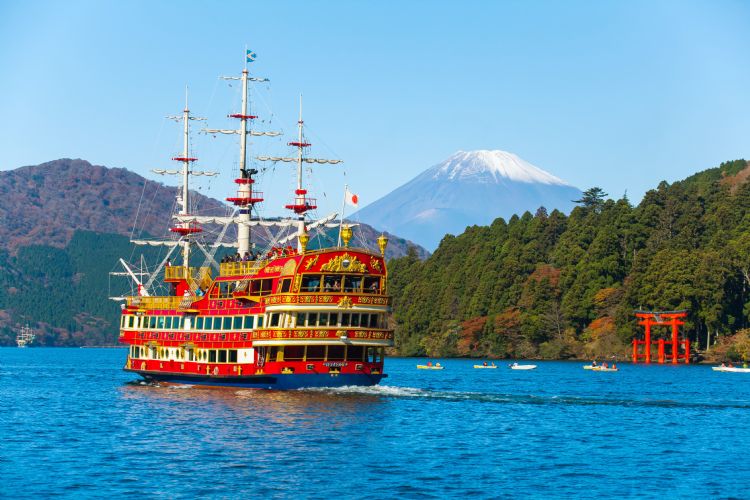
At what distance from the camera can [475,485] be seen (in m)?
39.3

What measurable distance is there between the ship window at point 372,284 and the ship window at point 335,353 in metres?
3.70

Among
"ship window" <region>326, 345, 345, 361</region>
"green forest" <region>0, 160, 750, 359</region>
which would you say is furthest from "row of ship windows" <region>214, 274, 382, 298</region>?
"green forest" <region>0, 160, 750, 359</region>

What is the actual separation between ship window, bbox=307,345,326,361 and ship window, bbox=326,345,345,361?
14.1 inches

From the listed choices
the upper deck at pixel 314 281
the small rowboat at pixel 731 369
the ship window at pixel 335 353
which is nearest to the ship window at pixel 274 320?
the upper deck at pixel 314 281

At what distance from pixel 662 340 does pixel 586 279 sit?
19004 millimetres

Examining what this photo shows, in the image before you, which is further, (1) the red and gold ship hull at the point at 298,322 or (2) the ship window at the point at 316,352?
(2) the ship window at the point at 316,352

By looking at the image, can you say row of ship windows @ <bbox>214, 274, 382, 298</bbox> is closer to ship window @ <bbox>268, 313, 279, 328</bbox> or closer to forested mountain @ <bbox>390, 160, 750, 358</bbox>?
ship window @ <bbox>268, 313, 279, 328</bbox>

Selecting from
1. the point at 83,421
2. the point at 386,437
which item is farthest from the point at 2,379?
the point at 386,437

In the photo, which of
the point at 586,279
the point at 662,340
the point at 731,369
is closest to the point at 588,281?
the point at 586,279

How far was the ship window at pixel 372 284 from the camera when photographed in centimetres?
6612

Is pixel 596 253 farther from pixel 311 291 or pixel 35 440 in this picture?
pixel 35 440

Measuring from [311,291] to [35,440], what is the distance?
19.0 m

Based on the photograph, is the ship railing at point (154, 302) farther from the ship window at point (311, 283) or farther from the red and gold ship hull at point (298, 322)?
the ship window at point (311, 283)

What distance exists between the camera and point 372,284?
66.4 metres
